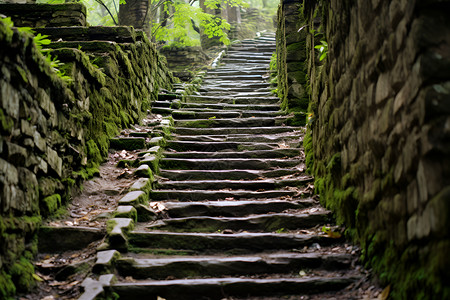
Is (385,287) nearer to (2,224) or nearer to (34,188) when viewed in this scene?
(2,224)

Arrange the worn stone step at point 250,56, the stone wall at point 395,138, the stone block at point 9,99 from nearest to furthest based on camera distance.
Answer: the stone wall at point 395,138
the stone block at point 9,99
the worn stone step at point 250,56

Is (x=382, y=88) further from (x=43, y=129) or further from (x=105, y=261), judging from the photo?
(x=43, y=129)

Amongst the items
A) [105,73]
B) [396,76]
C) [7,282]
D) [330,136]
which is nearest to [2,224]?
[7,282]

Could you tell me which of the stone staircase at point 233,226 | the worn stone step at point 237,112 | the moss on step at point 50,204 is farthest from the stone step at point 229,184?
the worn stone step at point 237,112

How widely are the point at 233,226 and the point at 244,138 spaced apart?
8.24ft

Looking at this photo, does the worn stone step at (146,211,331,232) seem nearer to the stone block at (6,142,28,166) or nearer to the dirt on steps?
the dirt on steps

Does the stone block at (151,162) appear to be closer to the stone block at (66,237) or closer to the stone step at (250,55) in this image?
the stone block at (66,237)

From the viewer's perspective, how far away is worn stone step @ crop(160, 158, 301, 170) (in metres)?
5.12

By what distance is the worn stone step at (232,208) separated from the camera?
397 cm

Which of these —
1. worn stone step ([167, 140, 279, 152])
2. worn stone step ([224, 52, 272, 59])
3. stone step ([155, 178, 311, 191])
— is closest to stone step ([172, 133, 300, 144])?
worn stone step ([167, 140, 279, 152])

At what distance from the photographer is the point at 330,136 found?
3.82 m

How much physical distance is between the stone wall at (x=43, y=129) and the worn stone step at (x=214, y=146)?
951 mm

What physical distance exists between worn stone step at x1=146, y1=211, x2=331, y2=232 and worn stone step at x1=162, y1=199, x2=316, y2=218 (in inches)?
7.7

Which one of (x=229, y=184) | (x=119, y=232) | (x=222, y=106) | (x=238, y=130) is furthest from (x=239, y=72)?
(x=119, y=232)
